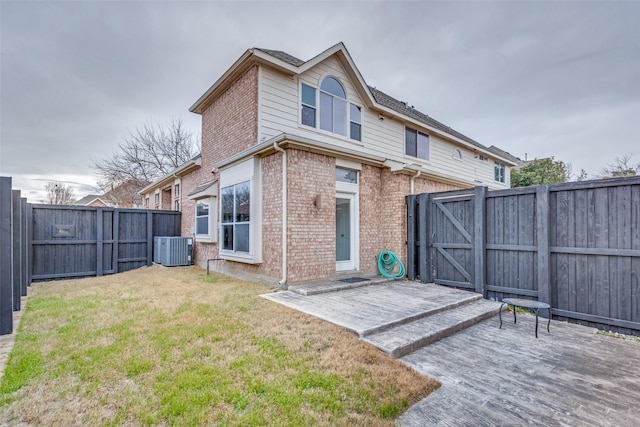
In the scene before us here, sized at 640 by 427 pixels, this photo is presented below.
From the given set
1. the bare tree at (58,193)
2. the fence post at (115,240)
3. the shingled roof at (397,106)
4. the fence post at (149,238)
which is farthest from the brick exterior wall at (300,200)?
the bare tree at (58,193)

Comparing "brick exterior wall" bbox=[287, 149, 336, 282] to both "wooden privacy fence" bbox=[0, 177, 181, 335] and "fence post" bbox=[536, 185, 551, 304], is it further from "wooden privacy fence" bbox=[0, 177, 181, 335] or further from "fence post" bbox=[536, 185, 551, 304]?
"wooden privacy fence" bbox=[0, 177, 181, 335]

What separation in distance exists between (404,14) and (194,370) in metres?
11.0

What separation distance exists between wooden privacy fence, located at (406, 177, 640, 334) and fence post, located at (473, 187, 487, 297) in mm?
→ 20

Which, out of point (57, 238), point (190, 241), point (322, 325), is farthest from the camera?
point (190, 241)

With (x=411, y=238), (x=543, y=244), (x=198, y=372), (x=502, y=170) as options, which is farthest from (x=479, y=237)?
(x=502, y=170)

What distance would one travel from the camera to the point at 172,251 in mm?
10414

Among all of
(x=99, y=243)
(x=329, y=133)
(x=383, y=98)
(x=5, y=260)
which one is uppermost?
(x=383, y=98)

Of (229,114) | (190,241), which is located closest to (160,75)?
(229,114)

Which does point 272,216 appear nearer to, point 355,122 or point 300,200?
point 300,200

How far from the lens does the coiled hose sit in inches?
312

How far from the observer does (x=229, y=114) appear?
914 cm

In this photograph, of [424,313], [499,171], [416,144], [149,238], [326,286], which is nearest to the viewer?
[424,313]

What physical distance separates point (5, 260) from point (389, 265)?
778 cm

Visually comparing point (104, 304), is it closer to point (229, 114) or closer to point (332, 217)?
point (332, 217)
